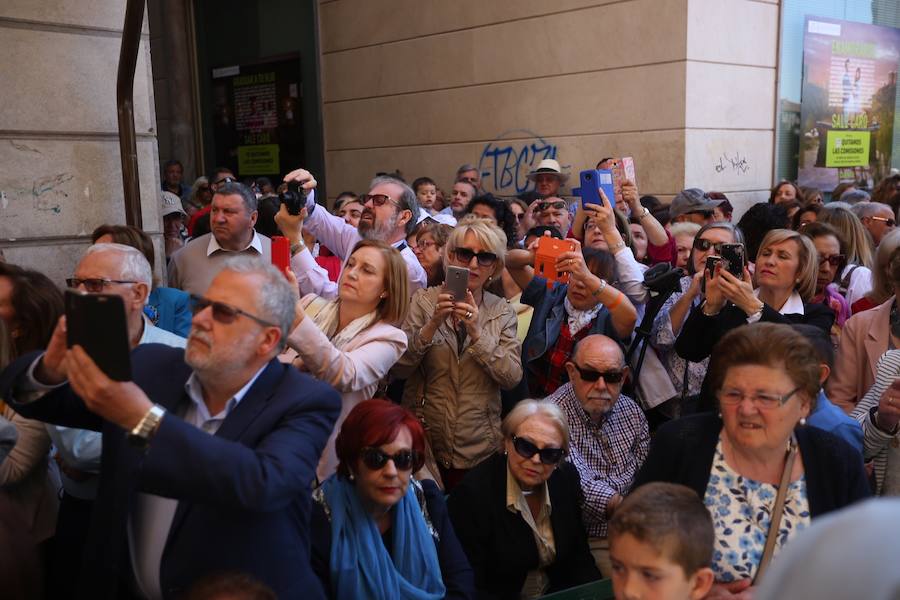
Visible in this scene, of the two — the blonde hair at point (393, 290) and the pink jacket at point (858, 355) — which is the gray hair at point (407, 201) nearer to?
the blonde hair at point (393, 290)

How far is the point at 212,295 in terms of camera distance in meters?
2.40

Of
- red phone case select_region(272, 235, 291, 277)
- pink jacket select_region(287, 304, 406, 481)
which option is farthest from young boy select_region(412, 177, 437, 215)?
red phone case select_region(272, 235, 291, 277)

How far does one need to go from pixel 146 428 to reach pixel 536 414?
1.92m

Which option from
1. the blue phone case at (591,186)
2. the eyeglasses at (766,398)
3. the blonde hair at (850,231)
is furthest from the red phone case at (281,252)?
the blonde hair at (850,231)

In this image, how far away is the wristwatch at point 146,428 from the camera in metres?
2.07

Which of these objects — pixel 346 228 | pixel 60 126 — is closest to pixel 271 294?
pixel 346 228

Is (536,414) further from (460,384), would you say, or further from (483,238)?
(483,238)

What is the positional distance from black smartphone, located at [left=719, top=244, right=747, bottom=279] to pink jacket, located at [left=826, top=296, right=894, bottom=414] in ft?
2.06

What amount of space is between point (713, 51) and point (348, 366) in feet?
26.0

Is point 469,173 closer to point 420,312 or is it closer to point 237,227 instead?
point 237,227

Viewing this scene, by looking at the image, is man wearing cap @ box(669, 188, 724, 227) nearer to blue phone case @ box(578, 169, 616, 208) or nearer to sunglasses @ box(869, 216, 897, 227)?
sunglasses @ box(869, 216, 897, 227)

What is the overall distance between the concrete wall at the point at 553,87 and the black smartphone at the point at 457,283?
21.5 ft

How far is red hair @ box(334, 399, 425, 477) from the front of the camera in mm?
3105

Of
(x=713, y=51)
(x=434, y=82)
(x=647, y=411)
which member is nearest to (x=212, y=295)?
(x=647, y=411)
